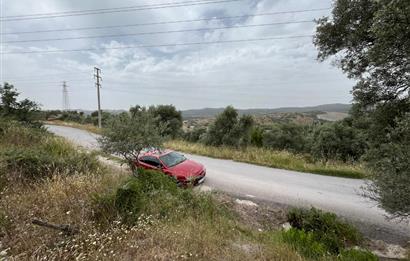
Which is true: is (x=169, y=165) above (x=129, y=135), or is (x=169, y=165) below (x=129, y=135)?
below

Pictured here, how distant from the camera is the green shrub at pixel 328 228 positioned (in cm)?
594

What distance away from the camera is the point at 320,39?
1015 centimetres

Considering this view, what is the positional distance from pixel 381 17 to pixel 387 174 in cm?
286

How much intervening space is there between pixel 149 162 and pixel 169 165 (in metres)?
0.83

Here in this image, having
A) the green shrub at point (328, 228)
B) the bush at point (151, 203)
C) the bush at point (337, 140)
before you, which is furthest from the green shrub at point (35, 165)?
the bush at point (337, 140)

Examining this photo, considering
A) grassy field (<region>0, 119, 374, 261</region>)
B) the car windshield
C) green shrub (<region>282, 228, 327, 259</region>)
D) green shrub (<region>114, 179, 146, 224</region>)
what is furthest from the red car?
green shrub (<region>282, 228, 327, 259</region>)

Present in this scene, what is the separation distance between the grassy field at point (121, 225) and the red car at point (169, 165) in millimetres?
4350

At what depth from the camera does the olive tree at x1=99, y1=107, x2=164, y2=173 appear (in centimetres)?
1041

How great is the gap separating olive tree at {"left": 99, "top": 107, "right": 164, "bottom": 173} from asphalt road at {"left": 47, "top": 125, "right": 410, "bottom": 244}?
2.75 m

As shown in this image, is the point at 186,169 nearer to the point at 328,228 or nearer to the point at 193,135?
the point at 328,228

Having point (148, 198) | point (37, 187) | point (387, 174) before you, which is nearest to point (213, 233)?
point (148, 198)

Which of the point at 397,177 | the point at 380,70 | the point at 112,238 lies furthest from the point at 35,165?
the point at 380,70

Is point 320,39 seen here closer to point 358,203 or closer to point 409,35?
point 409,35

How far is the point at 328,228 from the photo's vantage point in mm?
6418
